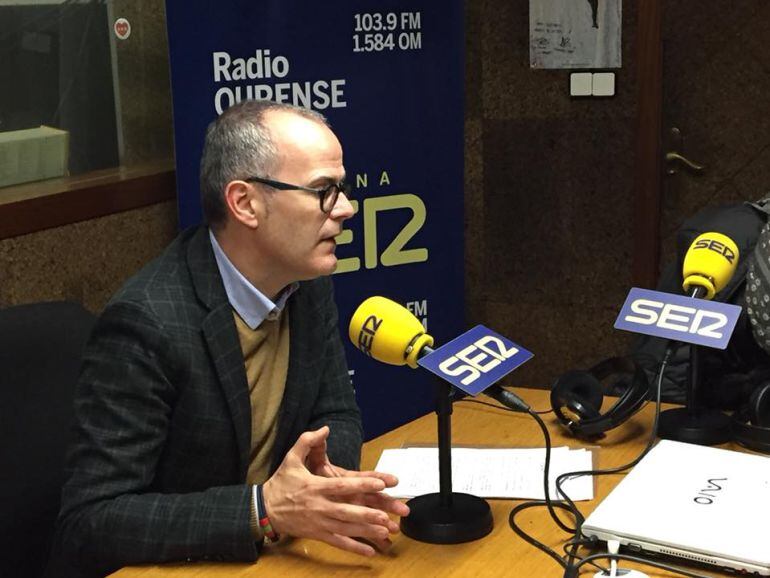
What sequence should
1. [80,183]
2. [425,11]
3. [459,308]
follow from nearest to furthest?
1. [80,183]
2. [425,11]
3. [459,308]

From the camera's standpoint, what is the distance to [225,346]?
165 cm

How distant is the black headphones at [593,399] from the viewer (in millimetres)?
1890

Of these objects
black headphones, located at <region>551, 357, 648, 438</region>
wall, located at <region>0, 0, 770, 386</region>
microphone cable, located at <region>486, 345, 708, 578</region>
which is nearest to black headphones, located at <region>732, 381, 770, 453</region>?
black headphones, located at <region>551, 357, 648, 438</region>

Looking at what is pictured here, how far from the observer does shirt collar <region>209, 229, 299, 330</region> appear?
1.71 meters

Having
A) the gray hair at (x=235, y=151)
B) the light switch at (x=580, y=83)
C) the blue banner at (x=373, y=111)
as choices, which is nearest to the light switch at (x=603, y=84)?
the light switch at (x=580, y=83)

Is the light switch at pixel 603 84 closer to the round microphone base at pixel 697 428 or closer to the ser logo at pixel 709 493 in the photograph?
the round microphone base at pixel 697 428

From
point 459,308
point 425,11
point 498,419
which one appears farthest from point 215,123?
point 459,308

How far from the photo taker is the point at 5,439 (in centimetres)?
166

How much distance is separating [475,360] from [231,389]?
14.8 inches

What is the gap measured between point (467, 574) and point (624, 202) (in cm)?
272

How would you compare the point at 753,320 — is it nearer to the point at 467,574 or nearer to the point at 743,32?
the point at 467,574

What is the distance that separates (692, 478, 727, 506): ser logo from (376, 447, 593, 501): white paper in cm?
18

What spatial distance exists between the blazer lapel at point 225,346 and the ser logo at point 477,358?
0.33m

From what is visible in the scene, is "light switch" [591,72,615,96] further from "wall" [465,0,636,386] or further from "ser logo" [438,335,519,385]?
"ser logo" [438,335,519,385]
